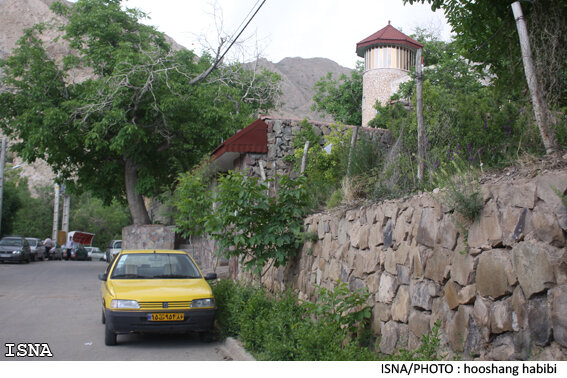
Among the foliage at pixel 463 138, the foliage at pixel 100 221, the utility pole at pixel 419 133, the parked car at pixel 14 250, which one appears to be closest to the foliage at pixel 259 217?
the foliage at pixel 463 138

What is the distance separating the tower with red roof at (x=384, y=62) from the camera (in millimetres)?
38906

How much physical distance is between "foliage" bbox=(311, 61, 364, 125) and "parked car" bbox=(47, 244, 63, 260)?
24914mm

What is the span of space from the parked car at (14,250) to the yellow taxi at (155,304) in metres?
26.7

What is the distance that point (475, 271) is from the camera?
4.96 metres

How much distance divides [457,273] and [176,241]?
23.2 meters

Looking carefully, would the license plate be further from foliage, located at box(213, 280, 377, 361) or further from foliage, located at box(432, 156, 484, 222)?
foliage, located at box(432, 156, 484, 222)

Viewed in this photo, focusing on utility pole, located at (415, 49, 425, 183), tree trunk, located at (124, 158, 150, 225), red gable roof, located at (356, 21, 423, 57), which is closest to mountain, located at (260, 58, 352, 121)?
red gable roof, located at (356, 21, 423, 57)

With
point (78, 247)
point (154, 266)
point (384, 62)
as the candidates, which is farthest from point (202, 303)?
point (78, 247)

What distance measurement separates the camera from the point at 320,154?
12.8 metres

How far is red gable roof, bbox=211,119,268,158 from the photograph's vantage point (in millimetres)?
15047

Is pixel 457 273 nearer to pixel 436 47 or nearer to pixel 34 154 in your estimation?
pixel 34 154

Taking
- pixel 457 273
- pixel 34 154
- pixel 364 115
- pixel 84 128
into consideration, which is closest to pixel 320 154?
pixel 457 273

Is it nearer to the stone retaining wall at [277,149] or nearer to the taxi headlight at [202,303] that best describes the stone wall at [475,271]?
the taxi headlight at [202,303]

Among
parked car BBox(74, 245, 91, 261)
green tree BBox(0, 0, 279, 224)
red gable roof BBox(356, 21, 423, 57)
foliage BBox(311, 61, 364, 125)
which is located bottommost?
parked car BBox(74, 245, 91, 261)
